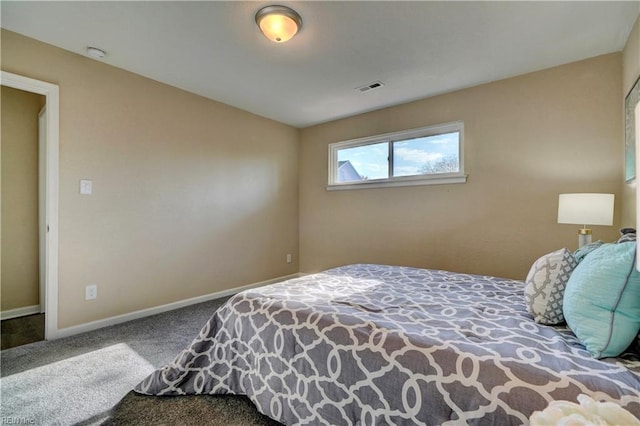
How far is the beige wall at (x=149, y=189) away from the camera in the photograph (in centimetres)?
246

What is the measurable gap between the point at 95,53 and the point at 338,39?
2.04 metres

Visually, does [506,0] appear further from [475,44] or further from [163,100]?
[163,100]

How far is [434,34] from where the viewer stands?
2.18m

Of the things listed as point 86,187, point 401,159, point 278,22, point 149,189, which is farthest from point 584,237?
point 86,187

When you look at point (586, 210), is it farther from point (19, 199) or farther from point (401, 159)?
point (19, 199)

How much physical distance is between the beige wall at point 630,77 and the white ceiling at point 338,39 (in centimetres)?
10

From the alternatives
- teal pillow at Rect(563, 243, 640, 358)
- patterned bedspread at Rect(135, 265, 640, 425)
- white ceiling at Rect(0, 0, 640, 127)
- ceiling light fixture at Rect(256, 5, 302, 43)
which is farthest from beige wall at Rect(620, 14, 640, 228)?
ceiling light fixture at Rect(256, 5, 302, 43)

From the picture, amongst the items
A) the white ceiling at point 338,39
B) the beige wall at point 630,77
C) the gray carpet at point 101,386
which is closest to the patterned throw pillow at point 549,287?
the beige wall at point 630,77

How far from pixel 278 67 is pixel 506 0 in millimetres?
1765

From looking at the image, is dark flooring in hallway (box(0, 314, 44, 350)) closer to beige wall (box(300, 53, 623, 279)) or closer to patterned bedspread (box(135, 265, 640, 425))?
patterned bedspread (box(135, 265, 640, 425))

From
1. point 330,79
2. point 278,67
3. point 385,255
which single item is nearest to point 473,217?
point 385,255

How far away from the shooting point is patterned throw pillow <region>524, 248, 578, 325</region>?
4.08 ft

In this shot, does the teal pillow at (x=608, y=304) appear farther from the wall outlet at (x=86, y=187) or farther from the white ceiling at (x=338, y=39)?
the wall outlet at (x=86, y=187)

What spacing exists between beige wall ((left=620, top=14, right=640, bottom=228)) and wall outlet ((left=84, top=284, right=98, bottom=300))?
4.21m
